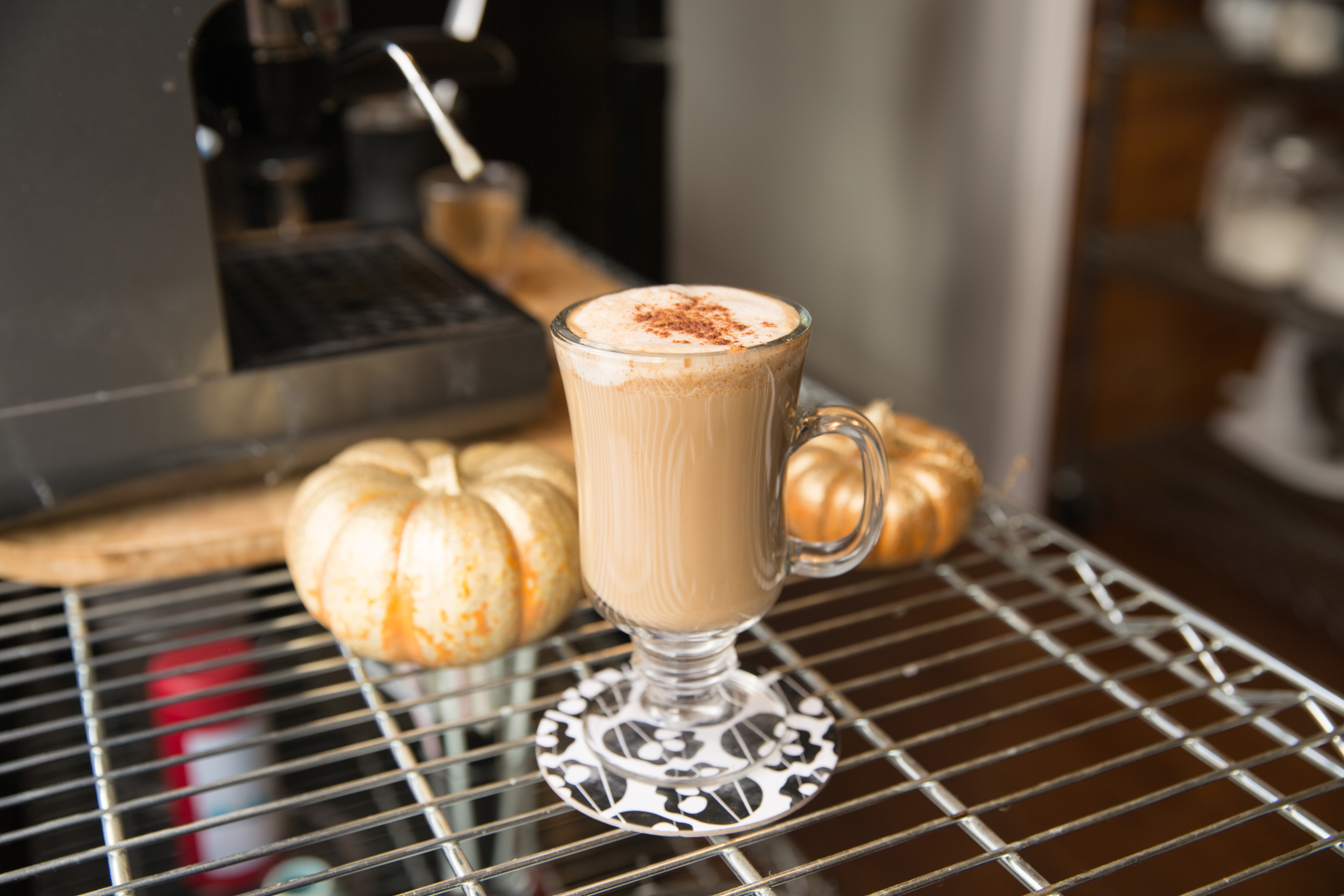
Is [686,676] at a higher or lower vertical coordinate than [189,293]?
lower

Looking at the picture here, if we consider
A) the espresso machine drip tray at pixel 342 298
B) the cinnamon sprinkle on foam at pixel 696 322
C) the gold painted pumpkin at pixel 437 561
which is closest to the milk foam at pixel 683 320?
the cinnamon sprinkle on foam at pixel 696 322

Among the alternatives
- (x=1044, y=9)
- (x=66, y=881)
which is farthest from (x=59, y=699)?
(x=1044, y=9)

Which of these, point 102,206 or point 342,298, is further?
point 342,298

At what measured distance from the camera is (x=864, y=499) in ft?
2.34

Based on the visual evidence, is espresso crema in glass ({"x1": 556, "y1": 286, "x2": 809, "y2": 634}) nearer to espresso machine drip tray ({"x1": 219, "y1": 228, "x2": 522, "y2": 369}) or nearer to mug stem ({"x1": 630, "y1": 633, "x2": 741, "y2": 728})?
mug stem ({"x1": 630, "y1": 633, "x2": 741, "y2": 728})

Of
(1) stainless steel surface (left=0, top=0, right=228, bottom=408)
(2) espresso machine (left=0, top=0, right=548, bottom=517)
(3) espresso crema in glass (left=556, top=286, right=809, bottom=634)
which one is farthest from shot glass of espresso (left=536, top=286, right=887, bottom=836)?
(1) stainless steel surface (left=0, top=0, right=228, bottom=408)

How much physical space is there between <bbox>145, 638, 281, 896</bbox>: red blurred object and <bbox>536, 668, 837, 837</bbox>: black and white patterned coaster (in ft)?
0.73

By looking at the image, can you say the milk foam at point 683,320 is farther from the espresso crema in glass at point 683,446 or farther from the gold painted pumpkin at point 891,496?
the gold painted pumpkin at point 891,496

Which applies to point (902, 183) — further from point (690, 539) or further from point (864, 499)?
point (690, 539)

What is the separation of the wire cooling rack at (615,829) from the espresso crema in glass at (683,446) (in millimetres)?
107

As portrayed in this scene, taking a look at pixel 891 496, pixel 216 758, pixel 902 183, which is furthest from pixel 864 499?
pixel 902 183

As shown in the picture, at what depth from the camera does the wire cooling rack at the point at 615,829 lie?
1.93 feet

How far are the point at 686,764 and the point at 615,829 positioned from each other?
7 cm

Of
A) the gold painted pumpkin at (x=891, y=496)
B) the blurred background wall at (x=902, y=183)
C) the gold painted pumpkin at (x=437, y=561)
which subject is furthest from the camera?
the blurred background wall at (x=902, y=183)
